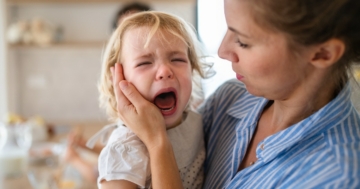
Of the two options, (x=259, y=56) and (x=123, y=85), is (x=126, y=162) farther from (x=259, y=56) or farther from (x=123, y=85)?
(x=259, y=56)

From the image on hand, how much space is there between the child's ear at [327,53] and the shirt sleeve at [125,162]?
0.45 m

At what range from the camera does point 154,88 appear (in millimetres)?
994

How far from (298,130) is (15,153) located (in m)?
1.92

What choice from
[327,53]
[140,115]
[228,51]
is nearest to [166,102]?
[140,115]

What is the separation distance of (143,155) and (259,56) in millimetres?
370

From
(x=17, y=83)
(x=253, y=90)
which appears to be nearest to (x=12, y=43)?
(x=17, y=83)

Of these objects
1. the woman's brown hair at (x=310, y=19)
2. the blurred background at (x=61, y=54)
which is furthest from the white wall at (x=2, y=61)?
the woman's brown hair at (x=310, y=19)

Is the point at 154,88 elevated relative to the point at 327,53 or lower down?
lower down

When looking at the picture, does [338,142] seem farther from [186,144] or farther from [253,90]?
[186,144]

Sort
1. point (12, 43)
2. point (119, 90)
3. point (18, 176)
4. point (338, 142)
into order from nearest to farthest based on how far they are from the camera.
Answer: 1. point (338, 142)
2. point (119, 90)
3. point (18, 176)
4. point (12, 43)

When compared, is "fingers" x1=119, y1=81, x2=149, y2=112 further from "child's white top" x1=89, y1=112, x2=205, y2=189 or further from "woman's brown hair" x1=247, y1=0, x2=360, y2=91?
"woman's brown hair" x1=247, y1=0, x2=360, y2=91

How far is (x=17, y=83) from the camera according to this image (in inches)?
152

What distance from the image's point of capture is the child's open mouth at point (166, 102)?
3.34 feet

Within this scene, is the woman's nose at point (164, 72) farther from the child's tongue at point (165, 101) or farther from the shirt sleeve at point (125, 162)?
the shirt sleeve at point (125, 162)
